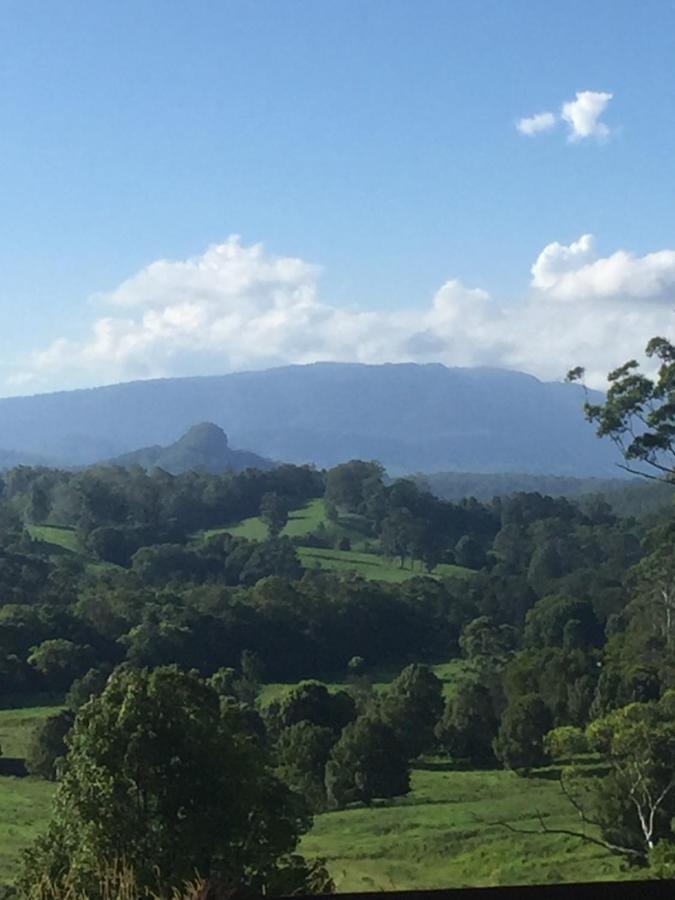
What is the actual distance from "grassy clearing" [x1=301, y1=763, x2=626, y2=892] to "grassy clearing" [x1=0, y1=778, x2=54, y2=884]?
545 cm

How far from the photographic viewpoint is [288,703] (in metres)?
33.5

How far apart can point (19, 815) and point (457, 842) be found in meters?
9.38

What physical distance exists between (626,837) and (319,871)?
31.0 ft

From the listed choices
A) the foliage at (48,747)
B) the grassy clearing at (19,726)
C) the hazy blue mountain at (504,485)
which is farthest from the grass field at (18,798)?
the hazy blue mountain at (504,485)

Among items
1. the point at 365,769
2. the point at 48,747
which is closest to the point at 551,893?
the point at 365,769

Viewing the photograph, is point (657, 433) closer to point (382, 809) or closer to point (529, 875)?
point (529, 875)

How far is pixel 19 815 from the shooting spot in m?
23.2

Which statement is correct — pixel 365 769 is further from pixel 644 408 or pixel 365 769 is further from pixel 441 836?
pixel 644 408

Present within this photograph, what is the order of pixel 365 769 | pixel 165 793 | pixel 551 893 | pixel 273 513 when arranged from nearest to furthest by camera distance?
pixel 551 893 < pixel 165 793 < pixel 365 769 < pixel 273 513

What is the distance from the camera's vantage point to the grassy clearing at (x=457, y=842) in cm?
1889

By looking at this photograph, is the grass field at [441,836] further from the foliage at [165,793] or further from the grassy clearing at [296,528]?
the grassy clearing at [296,528]

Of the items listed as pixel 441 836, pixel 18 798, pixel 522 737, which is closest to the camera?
pixel 441 836

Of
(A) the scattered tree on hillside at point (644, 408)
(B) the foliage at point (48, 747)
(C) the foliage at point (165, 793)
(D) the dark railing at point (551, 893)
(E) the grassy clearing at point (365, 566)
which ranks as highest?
(A) the scattered tree on hillside at point (644, 408)

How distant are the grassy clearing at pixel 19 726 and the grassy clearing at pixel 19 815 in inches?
143
